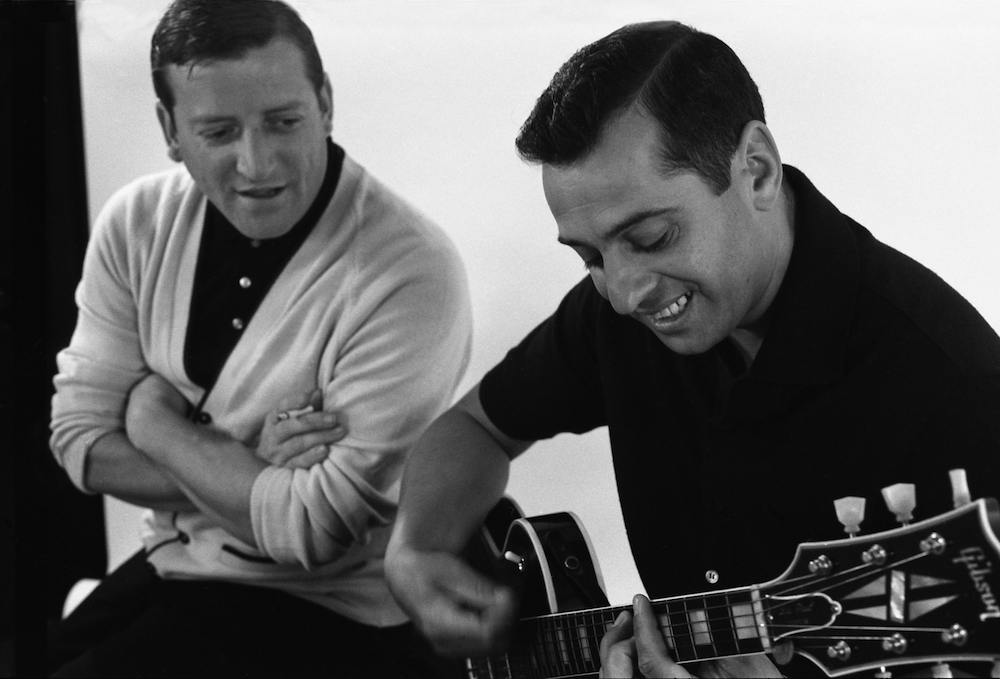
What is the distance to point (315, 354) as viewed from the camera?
139 centimetres

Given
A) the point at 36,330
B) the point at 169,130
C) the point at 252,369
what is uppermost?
the point at 169,130

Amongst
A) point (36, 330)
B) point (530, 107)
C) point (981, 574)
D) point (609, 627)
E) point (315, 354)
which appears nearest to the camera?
point (981, 574)

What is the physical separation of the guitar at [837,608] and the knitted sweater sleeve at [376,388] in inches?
10.0

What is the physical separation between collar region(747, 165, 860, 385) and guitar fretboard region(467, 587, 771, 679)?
9.2 inches

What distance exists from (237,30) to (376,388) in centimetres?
52

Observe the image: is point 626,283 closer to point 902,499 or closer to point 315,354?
point 902,499

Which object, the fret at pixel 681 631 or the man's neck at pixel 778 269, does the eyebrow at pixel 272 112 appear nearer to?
the man's neck at pixel 778 269

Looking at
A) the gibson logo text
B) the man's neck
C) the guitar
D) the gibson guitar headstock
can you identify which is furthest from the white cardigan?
the gibson logo text

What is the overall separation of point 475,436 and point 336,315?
10.0 inches

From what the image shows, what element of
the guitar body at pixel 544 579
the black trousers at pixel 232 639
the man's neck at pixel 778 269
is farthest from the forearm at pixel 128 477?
the man's neck at pixel 778 269

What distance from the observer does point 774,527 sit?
113 cm

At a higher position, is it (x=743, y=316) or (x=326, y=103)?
(x=326, y=103)

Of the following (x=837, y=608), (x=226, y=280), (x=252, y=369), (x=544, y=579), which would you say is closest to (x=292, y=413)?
(x=252, y=369)

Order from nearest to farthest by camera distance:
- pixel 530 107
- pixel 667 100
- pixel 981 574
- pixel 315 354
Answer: pixel 981 574 < pixel 667 100 < pixel 530 107 < pixel 315 354
